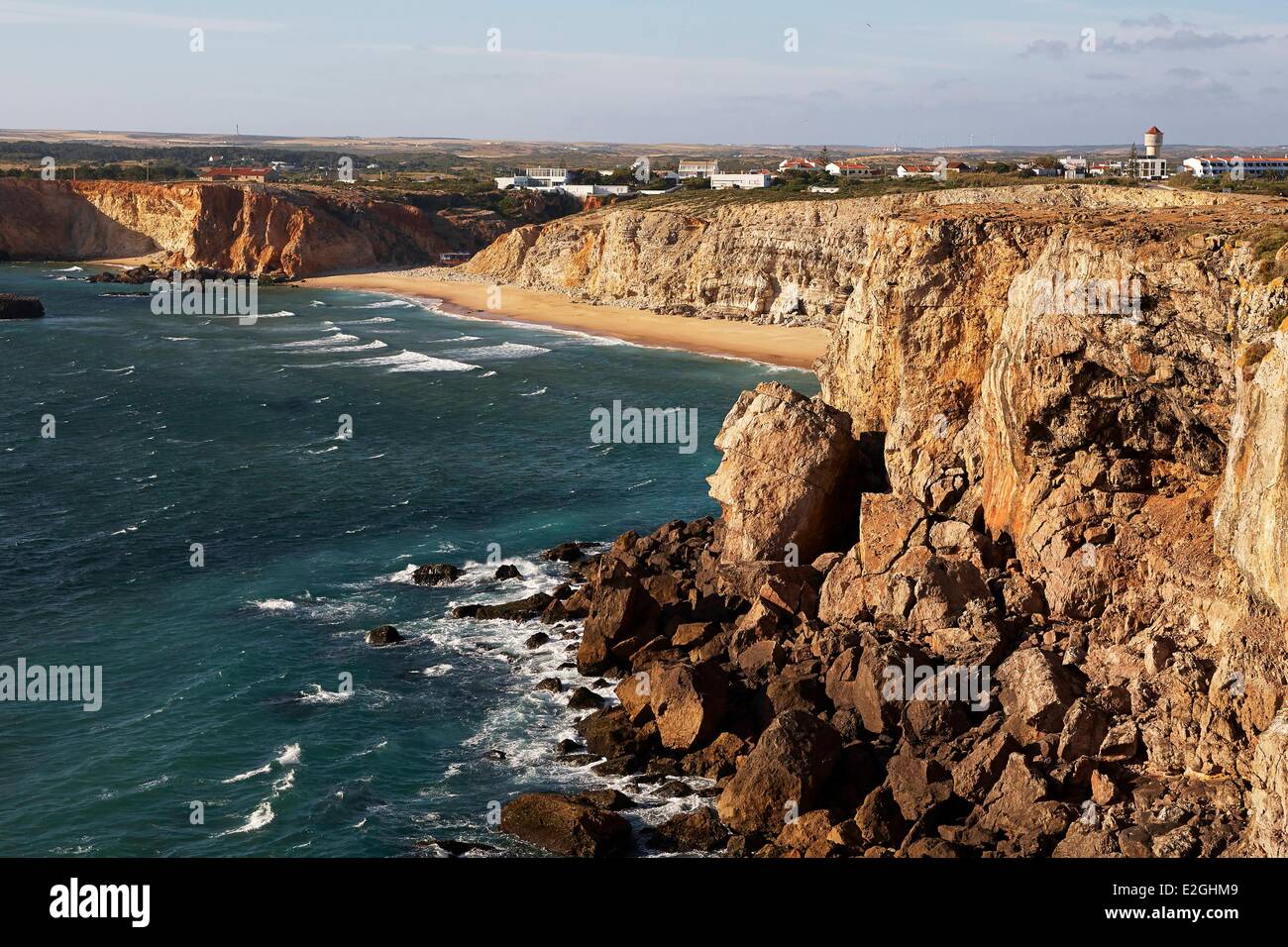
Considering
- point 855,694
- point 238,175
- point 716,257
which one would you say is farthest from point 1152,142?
point 238,175

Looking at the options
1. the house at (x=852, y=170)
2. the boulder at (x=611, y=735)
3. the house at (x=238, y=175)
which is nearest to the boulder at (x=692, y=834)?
the boulder at (x=611, y=735)

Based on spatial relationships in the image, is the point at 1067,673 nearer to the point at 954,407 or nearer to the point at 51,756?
the point at 954,407

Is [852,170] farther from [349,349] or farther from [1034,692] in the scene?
[1034,692]

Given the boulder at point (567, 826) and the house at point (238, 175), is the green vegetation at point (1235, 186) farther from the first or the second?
the house at point (238, 175)

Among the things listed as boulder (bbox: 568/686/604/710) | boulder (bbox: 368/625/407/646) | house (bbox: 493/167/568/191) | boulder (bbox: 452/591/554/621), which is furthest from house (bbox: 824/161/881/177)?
boulder (bbox: 568/686/604/710)

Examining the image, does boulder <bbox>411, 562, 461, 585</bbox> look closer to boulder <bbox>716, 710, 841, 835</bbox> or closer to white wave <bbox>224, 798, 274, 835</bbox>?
white wave <bbox>224, 798, 274, 835</bbox>
